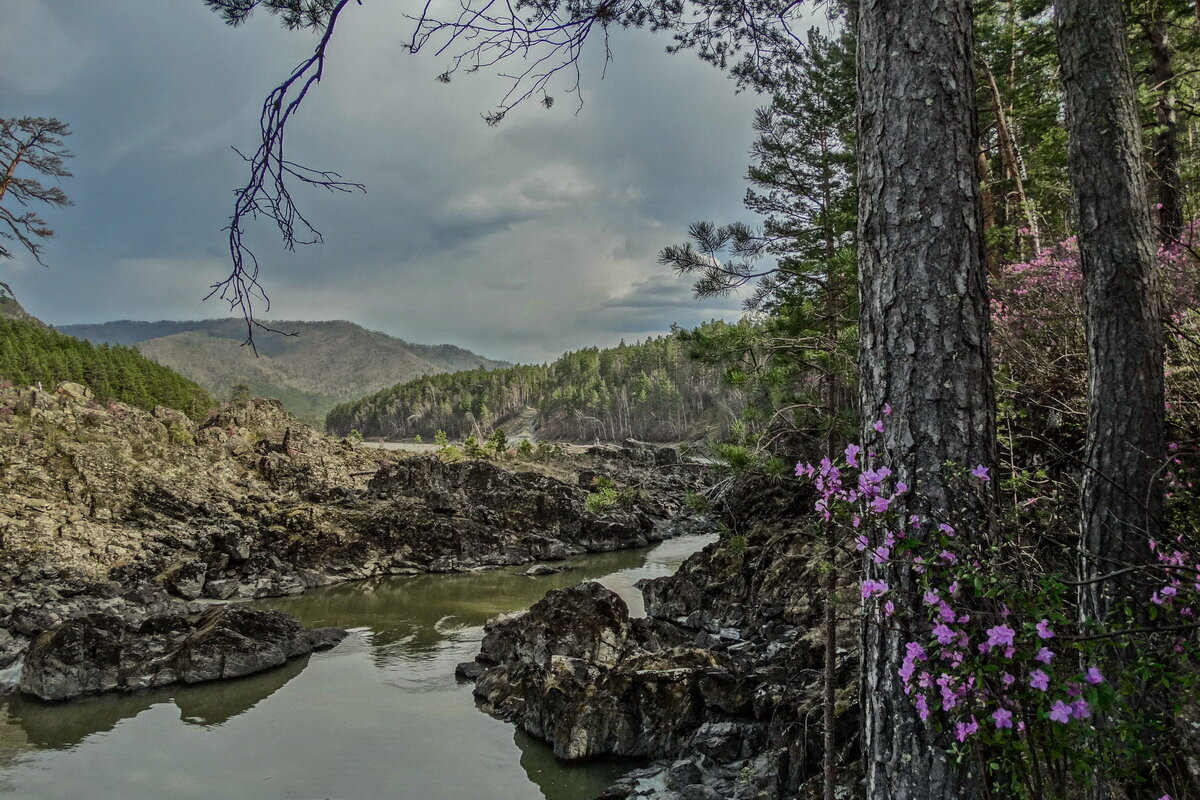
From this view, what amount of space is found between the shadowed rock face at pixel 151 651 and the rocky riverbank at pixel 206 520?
0.15 feet

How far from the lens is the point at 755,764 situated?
7.00 m

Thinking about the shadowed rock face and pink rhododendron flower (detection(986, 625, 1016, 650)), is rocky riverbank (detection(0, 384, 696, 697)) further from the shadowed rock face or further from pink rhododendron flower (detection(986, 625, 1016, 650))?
pink rhododendron flower (detection(986, 625, 1016, 650))

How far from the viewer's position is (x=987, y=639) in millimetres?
1930

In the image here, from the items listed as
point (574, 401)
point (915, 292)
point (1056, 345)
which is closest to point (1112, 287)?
point (915, 292)

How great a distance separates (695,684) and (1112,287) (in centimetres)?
666

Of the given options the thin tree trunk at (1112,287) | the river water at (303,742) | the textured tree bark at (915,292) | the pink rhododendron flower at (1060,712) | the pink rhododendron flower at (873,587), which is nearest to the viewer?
the pink rhododendron flower at (1060,712)

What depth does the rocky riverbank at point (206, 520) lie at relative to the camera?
15.4 metres

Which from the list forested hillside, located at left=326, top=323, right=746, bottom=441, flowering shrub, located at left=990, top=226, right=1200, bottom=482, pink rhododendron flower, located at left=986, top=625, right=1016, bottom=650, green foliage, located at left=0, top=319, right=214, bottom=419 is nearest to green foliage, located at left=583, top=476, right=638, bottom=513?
flowering shrub, located at left=990, top=226, right=1200, bottom=482

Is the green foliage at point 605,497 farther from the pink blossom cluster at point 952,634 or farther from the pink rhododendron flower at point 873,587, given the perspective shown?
the pink rhododendron flower at point 873,587

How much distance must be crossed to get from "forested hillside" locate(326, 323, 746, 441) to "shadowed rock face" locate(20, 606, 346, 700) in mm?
57029

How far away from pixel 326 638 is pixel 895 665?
14611 mm

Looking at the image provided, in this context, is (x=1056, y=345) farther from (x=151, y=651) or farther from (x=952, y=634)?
(x=151, y=651)

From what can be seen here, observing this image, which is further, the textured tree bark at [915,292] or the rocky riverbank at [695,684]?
the rocky riverbank at [695,684]

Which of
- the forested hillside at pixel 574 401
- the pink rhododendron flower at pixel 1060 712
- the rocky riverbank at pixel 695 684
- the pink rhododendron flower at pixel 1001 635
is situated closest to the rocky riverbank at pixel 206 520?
the rocky riverbank at pixel 695 684
